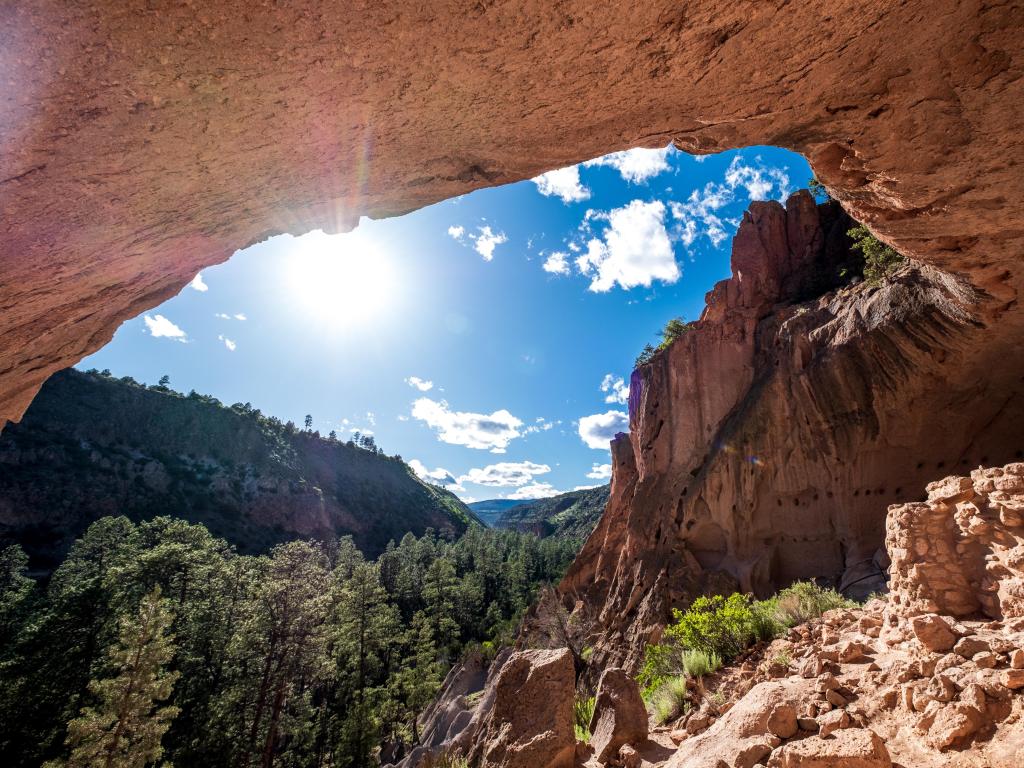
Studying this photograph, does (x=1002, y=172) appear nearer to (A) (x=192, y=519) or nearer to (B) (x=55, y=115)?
(B) (x=55, y=115)

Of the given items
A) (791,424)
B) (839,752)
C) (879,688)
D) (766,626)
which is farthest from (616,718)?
(791,424)

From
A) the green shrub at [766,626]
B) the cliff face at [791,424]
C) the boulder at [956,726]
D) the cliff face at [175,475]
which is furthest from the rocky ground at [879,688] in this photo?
the cliff face at [175,475]

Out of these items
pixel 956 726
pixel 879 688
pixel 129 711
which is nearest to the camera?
pixel 956 726

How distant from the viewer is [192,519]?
72.1m

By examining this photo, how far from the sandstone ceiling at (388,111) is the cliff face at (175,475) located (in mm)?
78729

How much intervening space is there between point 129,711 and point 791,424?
91.3 ft

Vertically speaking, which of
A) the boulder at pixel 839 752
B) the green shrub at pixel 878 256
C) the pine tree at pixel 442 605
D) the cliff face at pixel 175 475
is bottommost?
the pine tree at pixel 442 605

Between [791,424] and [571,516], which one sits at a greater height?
[571,516]

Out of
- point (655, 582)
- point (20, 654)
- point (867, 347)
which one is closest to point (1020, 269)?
point (867, 347)

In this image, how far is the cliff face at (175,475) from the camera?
61812 mm

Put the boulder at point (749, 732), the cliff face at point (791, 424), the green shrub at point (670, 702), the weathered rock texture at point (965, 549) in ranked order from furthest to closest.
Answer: the cliff face at point (791, 424)
the green shrub at point (670, 702)
the weathered rock texture at point (965, 549)
the boulder at point (749, 732)

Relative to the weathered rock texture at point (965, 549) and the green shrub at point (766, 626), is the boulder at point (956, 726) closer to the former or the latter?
the weathered rock texture at point (965, 549)

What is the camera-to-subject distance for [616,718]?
6.07 metres

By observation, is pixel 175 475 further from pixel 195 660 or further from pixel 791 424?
pixel 791 424
